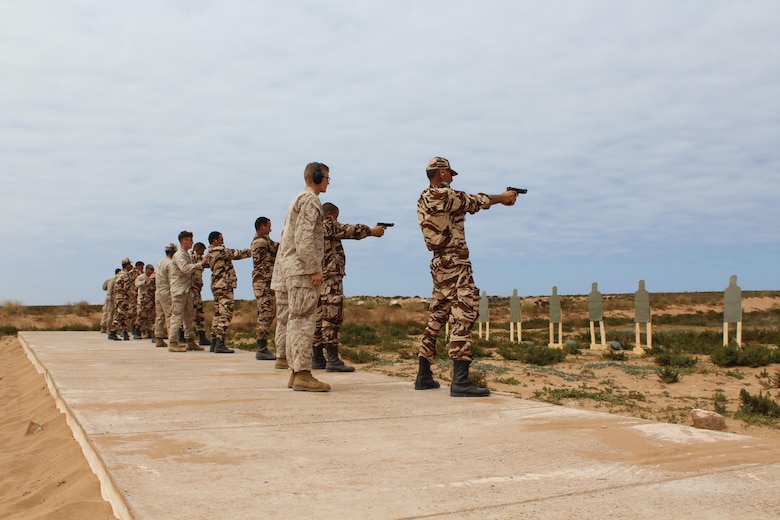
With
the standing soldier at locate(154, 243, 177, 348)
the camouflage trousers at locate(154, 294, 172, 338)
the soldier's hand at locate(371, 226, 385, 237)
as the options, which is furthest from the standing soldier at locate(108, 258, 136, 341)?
the soldier's hand at locate(371, 226, 385, 237)

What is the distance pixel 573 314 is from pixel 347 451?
124 ft

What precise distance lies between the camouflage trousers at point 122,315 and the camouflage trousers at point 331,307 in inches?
427

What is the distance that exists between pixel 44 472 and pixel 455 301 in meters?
3.34

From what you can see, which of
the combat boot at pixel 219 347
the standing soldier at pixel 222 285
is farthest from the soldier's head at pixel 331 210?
the combat boot at pixel 219 347

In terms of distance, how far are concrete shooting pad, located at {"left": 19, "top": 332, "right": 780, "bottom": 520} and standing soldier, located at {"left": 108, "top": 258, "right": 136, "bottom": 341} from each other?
11796 mm

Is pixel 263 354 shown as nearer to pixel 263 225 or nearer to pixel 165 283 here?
pixel 263 225

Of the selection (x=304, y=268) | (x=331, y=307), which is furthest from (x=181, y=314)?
(x=304, y=268)

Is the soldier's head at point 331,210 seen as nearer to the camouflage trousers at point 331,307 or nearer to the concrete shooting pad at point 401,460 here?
the camouflage trousers at point 331,307

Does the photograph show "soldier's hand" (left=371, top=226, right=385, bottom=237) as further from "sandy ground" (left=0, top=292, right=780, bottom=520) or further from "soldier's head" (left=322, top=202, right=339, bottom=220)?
"sandy ground" (left=0, top=292, right=780, bottom=520)

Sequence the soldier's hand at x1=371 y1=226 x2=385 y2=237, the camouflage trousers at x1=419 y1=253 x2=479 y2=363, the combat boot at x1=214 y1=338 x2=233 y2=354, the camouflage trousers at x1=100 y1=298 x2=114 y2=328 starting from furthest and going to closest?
the camouflage trousers at x1=100 y1=298 x2=114 y2=328, the combat boot at x1=214 y1=338 x2=233 y2=354, the soldier's hand at x1=371 y1=226 x2=385 y2=237, the camouflage trousers at x1=419 y1=253 x2=479 y2=363

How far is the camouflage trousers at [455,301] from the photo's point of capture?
18.5 ft

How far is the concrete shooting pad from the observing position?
2596mm

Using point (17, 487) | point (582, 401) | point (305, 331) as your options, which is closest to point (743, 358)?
point (582, 401)

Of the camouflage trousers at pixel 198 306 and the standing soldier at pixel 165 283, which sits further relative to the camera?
the camouflage trousers at pixel 198 306
